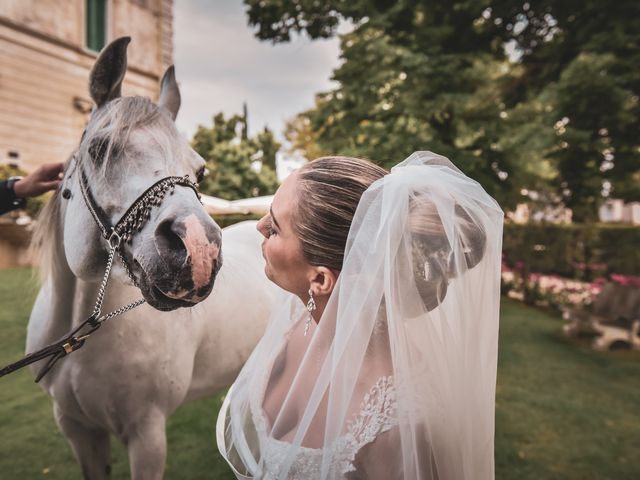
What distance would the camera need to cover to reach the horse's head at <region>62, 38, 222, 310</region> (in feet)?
4.55

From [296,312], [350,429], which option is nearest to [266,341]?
[296,312]

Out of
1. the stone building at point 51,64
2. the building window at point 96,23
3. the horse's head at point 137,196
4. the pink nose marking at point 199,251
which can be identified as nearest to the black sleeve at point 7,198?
the horse's head at point 137,196

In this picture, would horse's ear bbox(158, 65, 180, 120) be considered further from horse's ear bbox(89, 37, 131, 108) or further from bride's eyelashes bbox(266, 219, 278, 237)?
bride's eyelashes bbox(266, 219, 278, 237)

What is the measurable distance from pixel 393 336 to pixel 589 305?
10212mm

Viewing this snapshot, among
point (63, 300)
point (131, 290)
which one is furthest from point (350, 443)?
point (63, 300)

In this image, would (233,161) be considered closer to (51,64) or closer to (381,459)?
(51,64)

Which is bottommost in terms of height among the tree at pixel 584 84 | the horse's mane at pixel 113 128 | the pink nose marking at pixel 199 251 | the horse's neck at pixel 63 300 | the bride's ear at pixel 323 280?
the horse's neck at pixel 63 300

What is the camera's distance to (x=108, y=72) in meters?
1.83

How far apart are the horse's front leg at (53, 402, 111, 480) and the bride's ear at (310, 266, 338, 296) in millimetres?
1718

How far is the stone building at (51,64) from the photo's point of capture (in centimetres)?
1184

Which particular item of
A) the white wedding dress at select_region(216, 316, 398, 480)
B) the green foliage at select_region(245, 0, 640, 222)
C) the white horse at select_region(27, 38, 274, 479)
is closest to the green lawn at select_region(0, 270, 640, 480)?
the white horse at select_region(27, 38, 274, 479)

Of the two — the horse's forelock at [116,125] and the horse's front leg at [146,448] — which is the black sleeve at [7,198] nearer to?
the horse's forelock at [116,125]

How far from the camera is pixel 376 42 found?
7.03m

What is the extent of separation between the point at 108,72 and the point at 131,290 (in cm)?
103
